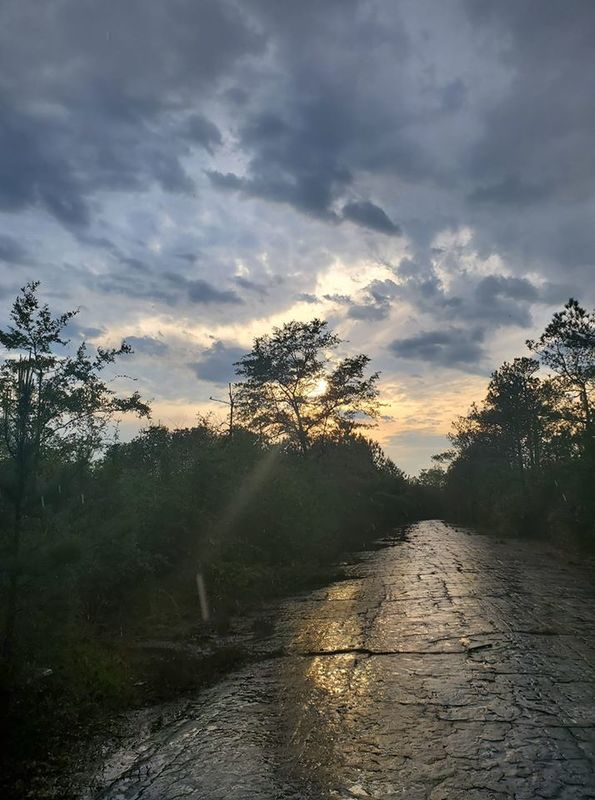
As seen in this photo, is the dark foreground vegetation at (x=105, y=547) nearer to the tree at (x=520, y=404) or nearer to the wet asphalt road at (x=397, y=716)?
the wet asphalt road at (x=397, y=716)

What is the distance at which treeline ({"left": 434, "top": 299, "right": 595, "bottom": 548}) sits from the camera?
25375 mm

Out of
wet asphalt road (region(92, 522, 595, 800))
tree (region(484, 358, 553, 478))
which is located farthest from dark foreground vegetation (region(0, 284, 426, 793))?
tree (region(484, 358, 553, 478))

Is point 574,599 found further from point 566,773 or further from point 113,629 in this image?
point 113,629

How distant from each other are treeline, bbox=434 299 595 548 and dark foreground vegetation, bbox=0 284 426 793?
11.7 m

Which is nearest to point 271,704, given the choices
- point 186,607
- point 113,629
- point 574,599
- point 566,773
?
point 566,773

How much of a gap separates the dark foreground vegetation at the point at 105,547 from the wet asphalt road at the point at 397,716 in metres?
1.47

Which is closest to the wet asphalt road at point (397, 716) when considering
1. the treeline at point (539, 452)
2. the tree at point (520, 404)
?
the treeline at point (539, 452)

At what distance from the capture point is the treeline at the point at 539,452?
999 inches

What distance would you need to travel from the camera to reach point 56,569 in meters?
7.85

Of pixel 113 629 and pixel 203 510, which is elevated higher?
pixel 203 510

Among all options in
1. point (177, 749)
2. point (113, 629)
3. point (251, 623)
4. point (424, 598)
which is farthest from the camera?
point (424, 598)

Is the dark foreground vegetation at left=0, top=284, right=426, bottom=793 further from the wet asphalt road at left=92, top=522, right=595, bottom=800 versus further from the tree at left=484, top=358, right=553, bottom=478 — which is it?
the tree at left=484, top=358, right=553, bottom=478

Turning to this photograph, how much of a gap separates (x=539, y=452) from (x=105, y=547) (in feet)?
141

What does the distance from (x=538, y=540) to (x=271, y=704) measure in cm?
2843
